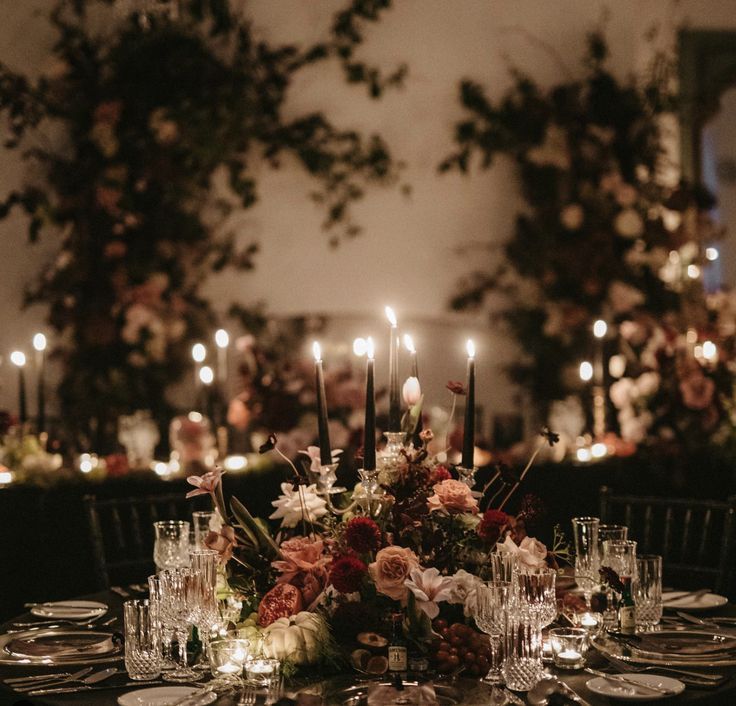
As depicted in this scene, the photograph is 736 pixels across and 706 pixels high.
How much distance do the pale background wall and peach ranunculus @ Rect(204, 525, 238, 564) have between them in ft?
11.0

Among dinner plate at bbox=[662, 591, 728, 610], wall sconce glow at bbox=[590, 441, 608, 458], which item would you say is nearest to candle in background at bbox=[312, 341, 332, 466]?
dinner plate at bbox=[662, 591, 728, 610]

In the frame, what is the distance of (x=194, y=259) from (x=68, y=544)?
210 centimetres

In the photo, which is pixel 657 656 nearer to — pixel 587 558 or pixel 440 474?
pixel 587 558

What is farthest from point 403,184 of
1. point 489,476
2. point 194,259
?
point 489,476

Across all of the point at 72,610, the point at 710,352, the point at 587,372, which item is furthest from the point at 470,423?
the point at 587,372

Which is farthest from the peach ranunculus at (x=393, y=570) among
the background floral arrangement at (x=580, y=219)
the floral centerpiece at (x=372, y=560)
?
the background floral arrangement at (x=580, y=219)

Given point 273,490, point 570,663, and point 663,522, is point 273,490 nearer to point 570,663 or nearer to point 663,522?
point 663,522

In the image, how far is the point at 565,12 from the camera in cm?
581

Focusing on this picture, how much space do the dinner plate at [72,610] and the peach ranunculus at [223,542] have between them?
1.87 feet

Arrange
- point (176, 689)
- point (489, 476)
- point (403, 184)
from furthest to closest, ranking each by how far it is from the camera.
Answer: point (403, 184) → point (489, 476) → point (176, 689)

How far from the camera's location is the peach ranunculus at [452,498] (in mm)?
2117

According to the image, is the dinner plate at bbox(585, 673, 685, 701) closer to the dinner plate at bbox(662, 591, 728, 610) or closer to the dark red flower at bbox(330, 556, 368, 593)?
the dark red flower at bbox(330, 556, 368, 593)

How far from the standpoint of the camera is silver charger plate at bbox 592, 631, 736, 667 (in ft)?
6.93

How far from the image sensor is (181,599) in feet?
6.88
